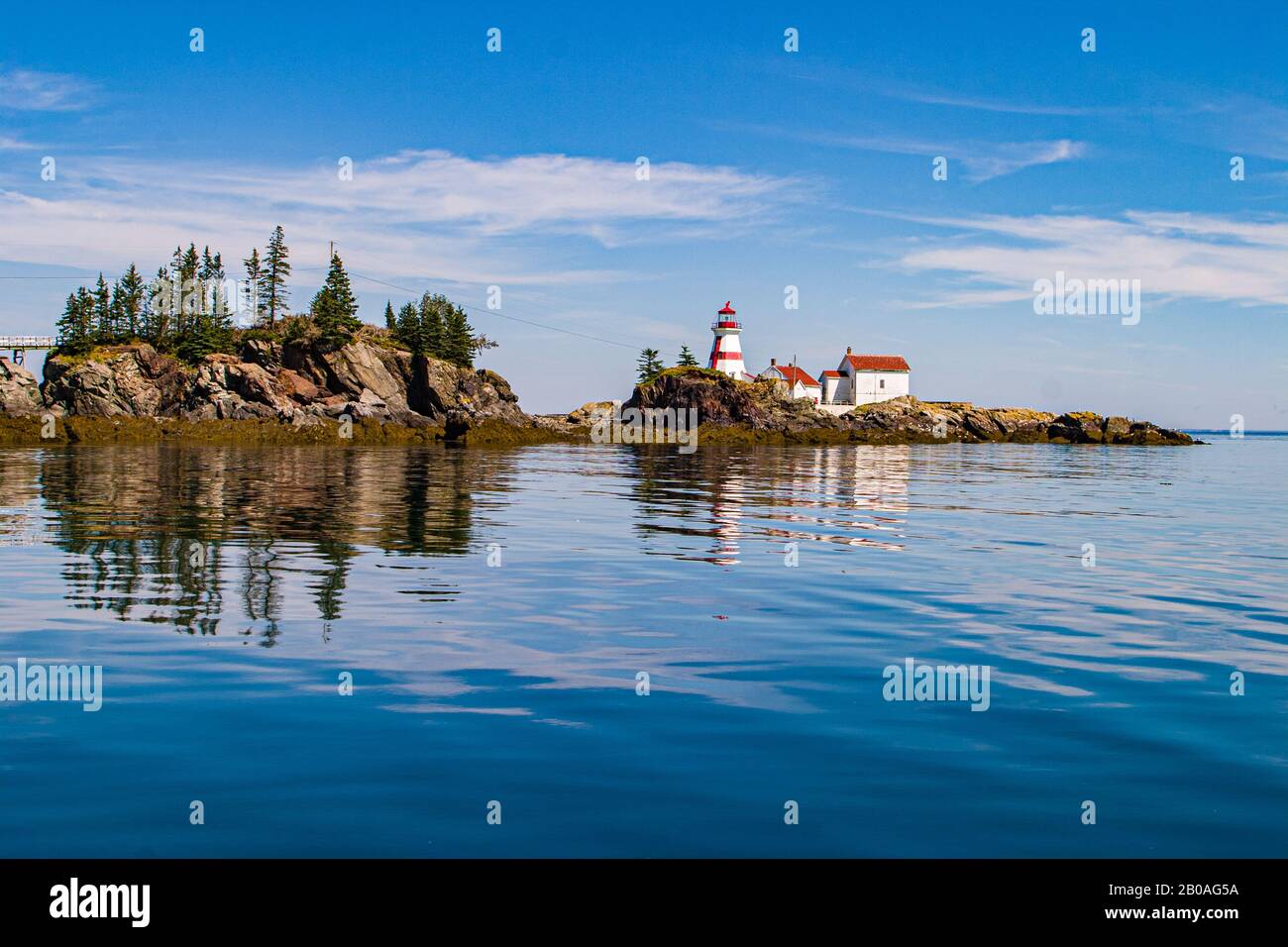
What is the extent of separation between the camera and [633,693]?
11703 mm

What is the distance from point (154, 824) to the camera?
7.67 meters

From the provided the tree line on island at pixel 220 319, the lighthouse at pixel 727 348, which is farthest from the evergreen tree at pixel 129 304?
the lighthouse at pixel 727 348

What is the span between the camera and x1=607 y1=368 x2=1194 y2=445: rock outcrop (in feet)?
471

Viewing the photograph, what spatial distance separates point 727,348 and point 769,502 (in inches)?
4816

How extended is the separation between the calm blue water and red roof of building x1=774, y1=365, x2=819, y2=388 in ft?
474

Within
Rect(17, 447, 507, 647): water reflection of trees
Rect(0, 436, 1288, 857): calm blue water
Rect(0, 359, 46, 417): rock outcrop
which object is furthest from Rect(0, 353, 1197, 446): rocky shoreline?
Rect(0, 436, 1288, 857): calm blue water

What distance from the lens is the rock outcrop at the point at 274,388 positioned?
123375 millimetres

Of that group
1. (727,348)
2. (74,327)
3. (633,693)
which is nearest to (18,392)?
(74,327)

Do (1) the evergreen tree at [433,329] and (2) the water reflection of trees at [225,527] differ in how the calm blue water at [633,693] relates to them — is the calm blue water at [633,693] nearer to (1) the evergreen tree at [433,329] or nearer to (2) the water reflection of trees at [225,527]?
(2) the water reflection of trees at [225,527]

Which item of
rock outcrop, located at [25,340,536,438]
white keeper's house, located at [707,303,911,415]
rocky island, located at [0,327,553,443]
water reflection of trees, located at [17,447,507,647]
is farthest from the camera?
white keeper's house, located at [707,303,911,415]

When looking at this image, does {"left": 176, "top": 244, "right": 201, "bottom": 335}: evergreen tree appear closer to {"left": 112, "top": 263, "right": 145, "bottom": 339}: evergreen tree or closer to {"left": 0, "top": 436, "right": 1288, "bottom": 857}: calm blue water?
{"left": 112, "top": 263, "right": 145, "bottom": 339}: evergreen tree

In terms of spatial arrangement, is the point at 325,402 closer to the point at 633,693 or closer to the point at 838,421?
the point at 838,421

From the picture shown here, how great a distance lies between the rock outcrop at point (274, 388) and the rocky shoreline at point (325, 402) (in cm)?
17
